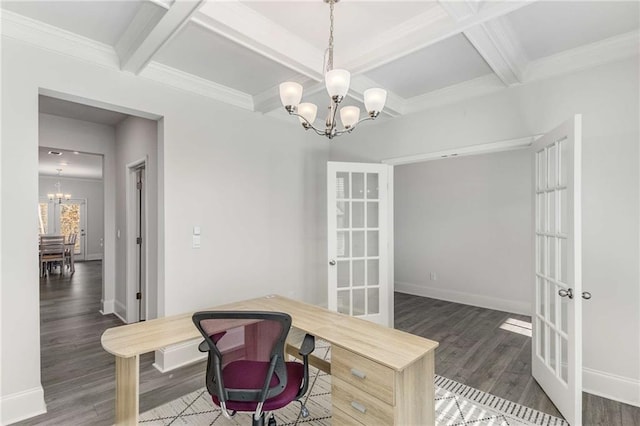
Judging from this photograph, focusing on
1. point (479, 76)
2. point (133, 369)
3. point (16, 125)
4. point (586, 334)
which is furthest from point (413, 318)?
point (16, 125)

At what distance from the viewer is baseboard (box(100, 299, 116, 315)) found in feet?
14.7

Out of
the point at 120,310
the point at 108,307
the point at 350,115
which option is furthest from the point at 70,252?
the point at 350,115

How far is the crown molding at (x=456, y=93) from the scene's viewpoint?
295 centimetres

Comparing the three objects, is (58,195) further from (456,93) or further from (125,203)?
(456,93)

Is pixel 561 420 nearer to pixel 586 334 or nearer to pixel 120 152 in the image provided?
pixel 586 334

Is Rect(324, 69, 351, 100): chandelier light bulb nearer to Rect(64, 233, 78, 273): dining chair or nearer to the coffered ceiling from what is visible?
the coffered ceiling

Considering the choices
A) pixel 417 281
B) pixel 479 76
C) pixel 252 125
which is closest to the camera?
pixel 479 76

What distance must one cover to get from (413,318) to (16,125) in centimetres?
451

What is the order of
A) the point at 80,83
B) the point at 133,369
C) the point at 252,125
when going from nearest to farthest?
the point at 133,369 < the point at 80,83 < the point at 252,125

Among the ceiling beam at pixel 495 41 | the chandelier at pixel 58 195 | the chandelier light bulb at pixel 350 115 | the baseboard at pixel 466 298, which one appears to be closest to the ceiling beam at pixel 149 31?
the chandelier light bulb at pixel 350 115

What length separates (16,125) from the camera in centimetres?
214

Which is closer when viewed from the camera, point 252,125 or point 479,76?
point 479,76

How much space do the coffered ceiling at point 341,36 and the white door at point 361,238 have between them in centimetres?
112

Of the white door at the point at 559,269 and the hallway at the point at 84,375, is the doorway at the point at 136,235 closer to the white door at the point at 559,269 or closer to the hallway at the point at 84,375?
the hallway at the point at 84,375
